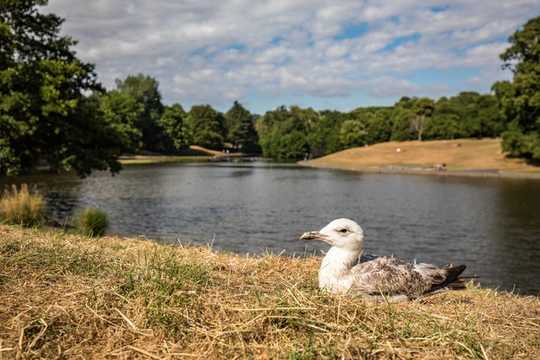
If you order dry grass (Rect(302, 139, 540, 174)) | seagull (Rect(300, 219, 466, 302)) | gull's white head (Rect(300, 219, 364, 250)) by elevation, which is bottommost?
dry grass (Rect(302, 139, 540, 174))

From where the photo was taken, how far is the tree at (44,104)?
21.0m

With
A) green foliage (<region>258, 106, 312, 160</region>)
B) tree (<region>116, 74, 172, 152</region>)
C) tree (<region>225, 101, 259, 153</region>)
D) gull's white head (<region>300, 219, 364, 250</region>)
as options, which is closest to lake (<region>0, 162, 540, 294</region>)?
gull's white head (<region>300, 219, 364, 250</region>)

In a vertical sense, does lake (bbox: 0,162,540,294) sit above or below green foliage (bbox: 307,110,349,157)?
below

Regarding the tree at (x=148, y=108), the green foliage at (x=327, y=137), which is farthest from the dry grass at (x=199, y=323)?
the green foliage at (x=327, y=137)

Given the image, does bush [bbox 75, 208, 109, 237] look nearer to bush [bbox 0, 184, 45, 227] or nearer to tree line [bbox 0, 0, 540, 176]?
bush [bbox 0, 184, 45, 227]

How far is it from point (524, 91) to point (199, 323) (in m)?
64.5

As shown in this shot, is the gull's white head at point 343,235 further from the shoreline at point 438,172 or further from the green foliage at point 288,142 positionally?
the green foliage at point 288,142

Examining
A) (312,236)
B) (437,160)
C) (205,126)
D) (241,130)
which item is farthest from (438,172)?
(241,130)

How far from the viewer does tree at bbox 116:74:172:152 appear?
125 m

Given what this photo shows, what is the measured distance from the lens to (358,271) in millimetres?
5734

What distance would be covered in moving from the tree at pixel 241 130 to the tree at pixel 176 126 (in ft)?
107

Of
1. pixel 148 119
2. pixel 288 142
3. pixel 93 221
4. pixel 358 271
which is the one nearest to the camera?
pixel 358 271

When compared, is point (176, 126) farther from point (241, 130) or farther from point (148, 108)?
point (241, 130)

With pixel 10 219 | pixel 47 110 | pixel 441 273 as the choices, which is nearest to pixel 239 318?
pixel 441 273
